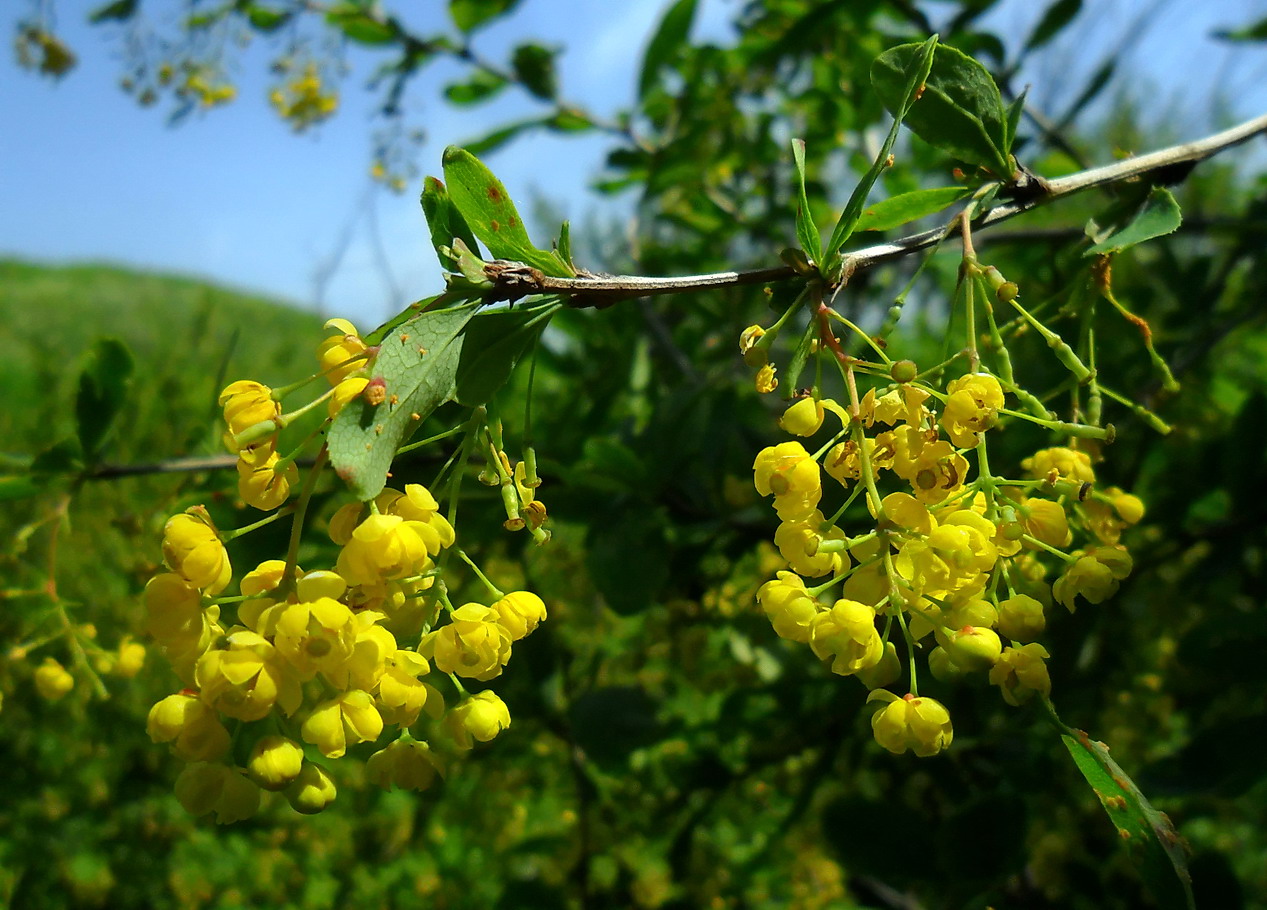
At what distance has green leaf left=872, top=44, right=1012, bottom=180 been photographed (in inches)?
28.4

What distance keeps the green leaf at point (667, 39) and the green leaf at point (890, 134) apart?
3.77 ft

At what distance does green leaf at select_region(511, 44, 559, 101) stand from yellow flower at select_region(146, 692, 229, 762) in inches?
68.3

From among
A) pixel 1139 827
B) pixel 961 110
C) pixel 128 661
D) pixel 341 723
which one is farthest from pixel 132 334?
pixel 1139 827

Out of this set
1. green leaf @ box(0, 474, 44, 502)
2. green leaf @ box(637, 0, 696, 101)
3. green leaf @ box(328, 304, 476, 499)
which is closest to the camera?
green leaf @ box(328, 304, 476, 499)

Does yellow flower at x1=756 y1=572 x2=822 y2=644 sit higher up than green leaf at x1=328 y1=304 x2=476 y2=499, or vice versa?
green leaf at x1=328 y1=304 x2=476 y2=499

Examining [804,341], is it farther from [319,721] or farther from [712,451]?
[712,451]

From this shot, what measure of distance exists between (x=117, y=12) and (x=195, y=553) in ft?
6.88

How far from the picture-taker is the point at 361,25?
2.04 meters

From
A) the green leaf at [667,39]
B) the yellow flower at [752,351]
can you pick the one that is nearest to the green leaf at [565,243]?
the yellow flower at [752,351]

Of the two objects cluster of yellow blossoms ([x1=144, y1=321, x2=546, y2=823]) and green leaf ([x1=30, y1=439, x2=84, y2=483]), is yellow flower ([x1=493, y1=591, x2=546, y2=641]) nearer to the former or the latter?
cluster of yellow blossoms ([x1=144, y1=321, x2=546, y2=823])

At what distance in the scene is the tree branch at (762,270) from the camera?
62cm

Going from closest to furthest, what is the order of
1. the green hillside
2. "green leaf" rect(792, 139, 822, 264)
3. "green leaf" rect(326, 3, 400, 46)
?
1. "green leaf" rect(792, 139, 822, 264)
2. "green leaf" rect(326, 3, 400, 46)
3. the green hillside

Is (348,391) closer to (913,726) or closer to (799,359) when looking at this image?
(799,359)

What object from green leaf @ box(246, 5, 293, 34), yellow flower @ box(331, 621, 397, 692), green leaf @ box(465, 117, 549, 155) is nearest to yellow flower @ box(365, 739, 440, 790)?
yellow flower @ box(331, 621, 397, 692)
